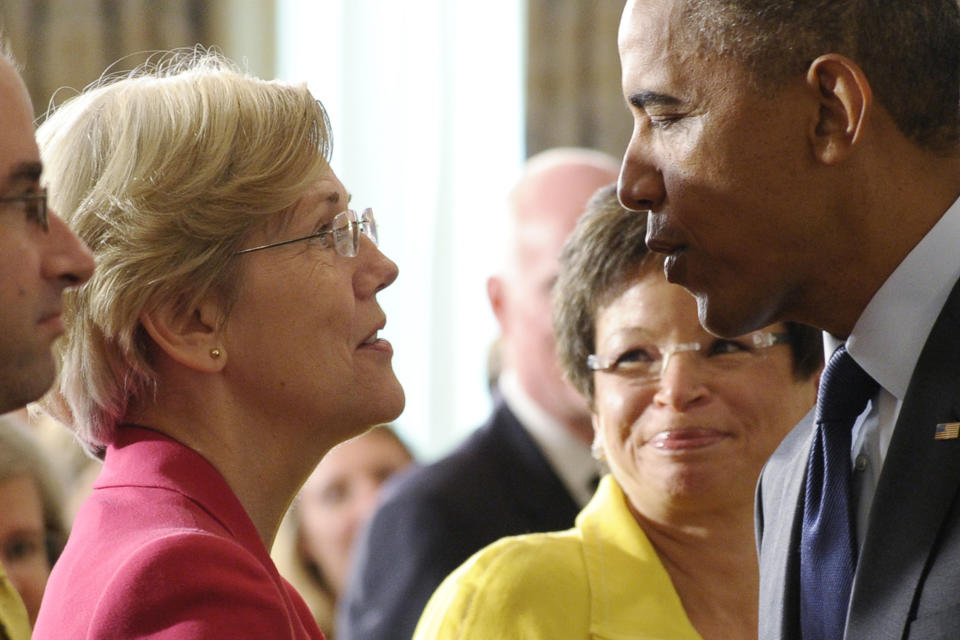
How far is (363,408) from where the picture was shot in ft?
7.20

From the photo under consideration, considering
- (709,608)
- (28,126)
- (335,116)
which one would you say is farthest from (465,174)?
(28,126)

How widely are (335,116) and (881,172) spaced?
7.31 meters

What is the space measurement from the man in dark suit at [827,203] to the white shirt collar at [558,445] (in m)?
1.96

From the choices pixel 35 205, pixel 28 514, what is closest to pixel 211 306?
pixel 35 205

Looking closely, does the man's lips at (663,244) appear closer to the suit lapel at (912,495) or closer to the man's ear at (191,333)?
Result: the suit lapel at (912,495)

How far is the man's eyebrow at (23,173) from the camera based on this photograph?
5.79 feet

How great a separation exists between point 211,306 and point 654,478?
864mm

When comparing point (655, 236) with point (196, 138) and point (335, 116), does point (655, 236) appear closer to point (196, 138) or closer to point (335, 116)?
point (196, 138)

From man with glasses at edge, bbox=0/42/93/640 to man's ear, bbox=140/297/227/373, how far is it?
268 mm

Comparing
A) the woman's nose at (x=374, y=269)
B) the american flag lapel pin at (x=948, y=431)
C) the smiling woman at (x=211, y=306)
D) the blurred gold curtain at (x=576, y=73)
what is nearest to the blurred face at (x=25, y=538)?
the smiling woman at (x=211, y=306)

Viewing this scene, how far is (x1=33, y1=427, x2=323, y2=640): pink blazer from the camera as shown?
175 cm

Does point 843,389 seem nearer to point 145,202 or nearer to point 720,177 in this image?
point 720,177

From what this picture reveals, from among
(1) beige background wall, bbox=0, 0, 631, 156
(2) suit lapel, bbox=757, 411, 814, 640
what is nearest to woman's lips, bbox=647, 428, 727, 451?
(2) suit lapel, bbox=757, 411, 814, 640

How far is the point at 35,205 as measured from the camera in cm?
180
